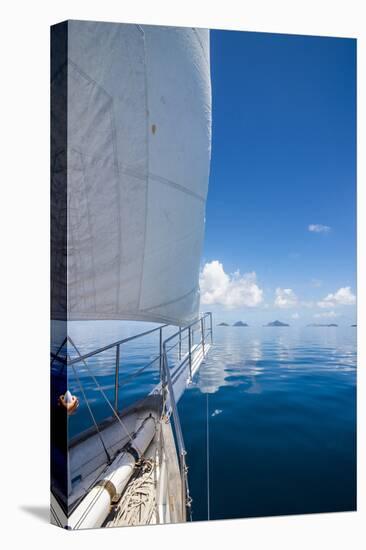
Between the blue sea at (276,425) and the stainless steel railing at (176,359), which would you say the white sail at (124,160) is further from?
the blue sea at (276,425)

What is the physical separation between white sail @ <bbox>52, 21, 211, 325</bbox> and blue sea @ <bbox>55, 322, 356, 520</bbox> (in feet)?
1.17

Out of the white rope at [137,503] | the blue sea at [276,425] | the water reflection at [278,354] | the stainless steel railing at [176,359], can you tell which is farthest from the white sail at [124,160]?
the white rope at [137,503]

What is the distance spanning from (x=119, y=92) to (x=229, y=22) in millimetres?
974

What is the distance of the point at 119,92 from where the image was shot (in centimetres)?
197

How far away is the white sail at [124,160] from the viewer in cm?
195

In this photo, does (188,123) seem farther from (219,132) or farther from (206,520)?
(206,520)

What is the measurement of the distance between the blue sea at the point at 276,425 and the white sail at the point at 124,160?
1.17ft

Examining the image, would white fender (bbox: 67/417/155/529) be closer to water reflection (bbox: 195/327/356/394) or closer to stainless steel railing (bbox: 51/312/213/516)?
stainless steel railing (bbox: 51/312/213/516)

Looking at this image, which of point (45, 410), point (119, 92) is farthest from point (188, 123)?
point (45, 410)

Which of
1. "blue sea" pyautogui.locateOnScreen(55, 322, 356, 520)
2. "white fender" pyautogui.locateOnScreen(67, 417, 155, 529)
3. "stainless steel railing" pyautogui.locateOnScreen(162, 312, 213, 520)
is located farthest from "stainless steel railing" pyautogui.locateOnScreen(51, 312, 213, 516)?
"white fender" pyautogui.locateOnScreen(67, 417, 155, 529)

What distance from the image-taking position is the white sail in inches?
76.7

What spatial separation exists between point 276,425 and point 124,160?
5.69 ft

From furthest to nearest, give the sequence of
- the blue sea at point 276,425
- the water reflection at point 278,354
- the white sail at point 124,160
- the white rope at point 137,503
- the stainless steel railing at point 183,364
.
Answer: the water reflection at point 278,354 → the blue sea at point 276,425 → the stainless steel railing at point 183,364 → the white rope at point 137,503 → the white sail at point 124,160
